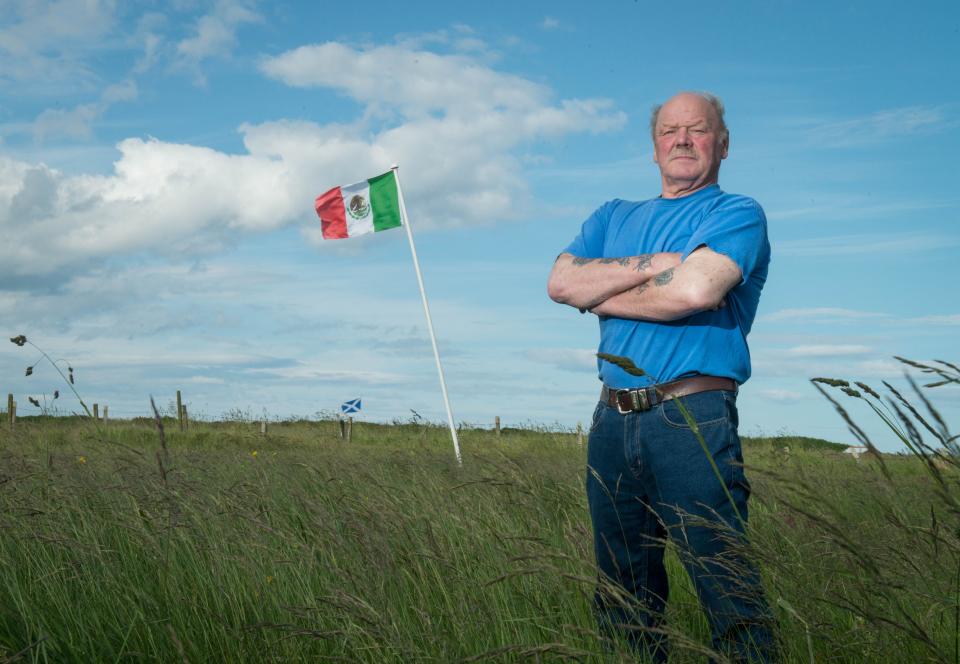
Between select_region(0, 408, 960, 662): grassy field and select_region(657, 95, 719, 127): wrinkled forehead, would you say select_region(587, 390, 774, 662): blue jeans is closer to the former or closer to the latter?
select_region(0, 408, 960, 662): grassy field

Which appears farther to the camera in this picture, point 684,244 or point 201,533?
point 201,533

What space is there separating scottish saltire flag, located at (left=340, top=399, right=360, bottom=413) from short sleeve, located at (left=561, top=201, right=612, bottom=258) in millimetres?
18732

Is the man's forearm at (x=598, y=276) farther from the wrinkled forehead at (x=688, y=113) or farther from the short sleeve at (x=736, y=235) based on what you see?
the wrinkled forehead at (x=688, y=113)

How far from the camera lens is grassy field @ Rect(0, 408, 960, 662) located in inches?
88.8

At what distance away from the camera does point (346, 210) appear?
50.9ft

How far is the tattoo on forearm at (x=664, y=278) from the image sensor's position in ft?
9.68

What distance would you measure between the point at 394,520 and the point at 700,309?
5.56 ft

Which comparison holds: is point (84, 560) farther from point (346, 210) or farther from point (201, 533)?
point (346, 210)

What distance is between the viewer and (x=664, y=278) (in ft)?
9.75

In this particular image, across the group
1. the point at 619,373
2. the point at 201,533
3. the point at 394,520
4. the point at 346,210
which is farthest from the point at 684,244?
the point at 346,210

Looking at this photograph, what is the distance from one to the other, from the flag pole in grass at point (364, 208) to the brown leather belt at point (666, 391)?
37.6 ft

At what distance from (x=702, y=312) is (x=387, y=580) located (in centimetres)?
163

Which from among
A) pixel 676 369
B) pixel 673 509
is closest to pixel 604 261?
pixel 676 369

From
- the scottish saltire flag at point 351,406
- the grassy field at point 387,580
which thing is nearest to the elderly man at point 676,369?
the grassy field at point 387,580
